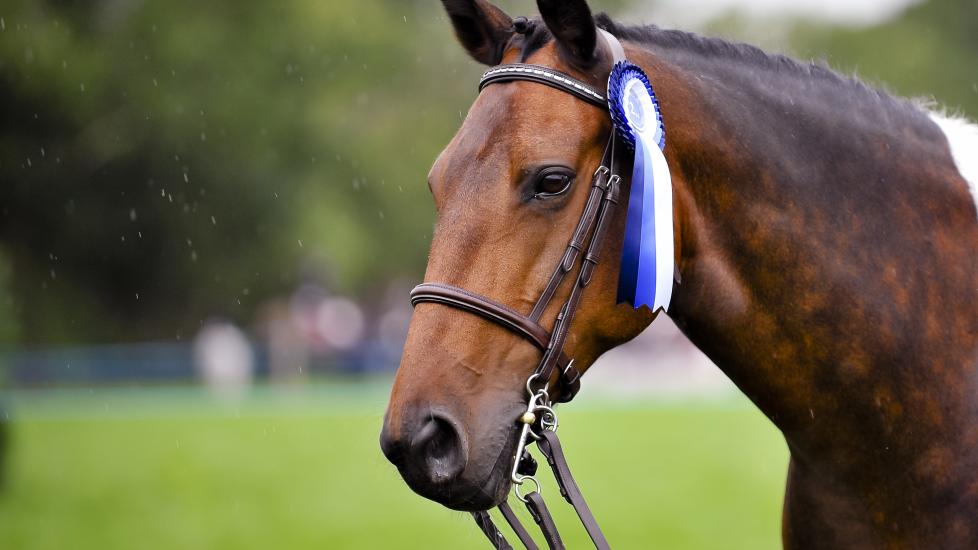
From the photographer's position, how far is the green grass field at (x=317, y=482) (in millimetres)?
8844

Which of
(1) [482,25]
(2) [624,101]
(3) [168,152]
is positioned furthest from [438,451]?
(3) [168,152]

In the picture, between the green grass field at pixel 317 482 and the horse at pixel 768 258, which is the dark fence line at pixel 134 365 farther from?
the horse at pixel 768 258

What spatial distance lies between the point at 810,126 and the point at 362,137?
3373 centimetres

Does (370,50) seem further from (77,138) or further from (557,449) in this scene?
(557,449)

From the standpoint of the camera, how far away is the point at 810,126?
3.13m

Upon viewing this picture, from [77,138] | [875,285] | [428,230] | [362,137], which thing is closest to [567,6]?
[875,285]

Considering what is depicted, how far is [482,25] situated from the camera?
324 centimetres

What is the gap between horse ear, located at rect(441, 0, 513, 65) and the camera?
126 inches

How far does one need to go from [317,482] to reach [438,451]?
9217 millimetres

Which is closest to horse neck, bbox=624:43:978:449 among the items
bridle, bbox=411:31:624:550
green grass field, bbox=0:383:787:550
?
bridle, bbox=411:31:624:550

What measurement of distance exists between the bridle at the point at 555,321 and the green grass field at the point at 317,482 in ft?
18.3

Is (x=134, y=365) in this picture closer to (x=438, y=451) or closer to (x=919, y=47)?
(x=438, y=451)

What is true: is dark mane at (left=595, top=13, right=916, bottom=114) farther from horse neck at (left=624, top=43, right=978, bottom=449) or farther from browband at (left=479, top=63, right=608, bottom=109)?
browband at (left=479, top=63, right=608, bottom=109)

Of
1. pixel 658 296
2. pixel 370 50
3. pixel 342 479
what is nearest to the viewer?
pixel 658 296
